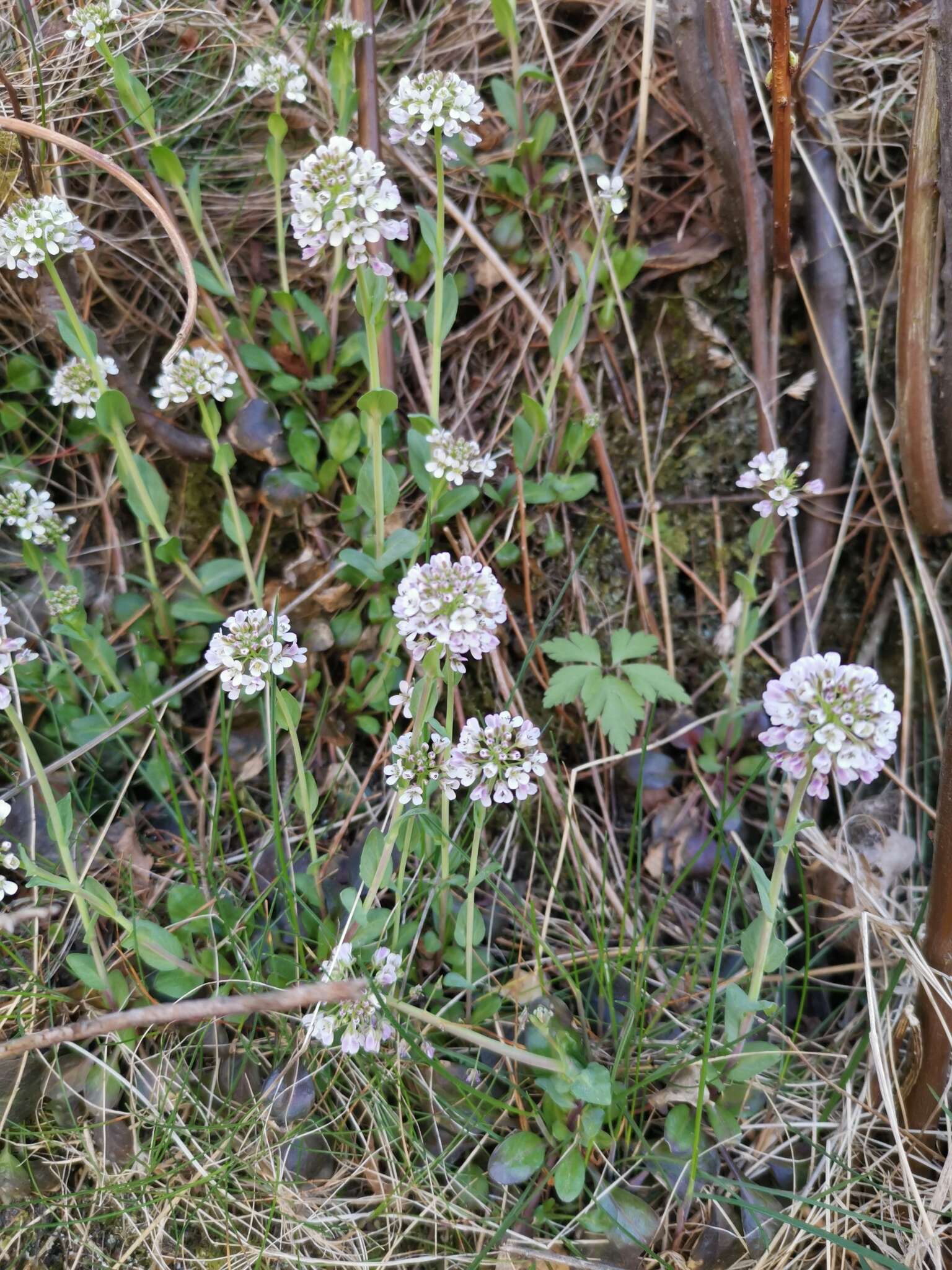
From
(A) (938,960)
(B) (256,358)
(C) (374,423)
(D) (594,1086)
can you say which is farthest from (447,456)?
(A) (938,960)

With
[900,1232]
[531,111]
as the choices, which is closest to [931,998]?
[900,1232]

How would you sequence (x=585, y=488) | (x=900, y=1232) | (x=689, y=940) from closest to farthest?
(x=900, y=1232)
(x=689, y=940)
(x=585, y=488)

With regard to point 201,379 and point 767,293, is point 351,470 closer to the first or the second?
point 201,379

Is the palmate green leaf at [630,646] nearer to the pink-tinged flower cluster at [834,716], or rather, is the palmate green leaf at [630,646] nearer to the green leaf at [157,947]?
the pink-tinged flower cluster at [834,716]

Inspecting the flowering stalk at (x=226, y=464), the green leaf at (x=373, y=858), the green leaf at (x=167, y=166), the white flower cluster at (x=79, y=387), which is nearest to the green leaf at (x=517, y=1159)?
the green leaf at (x=373, y=858)

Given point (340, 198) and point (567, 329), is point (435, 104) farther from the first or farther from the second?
point (567, 329)

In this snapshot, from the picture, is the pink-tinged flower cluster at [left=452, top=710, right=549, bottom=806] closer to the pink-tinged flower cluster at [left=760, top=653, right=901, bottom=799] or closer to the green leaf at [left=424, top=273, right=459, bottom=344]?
the pink-tinged flower cluster at [left=760, top=653, right=901, bottom=799]
